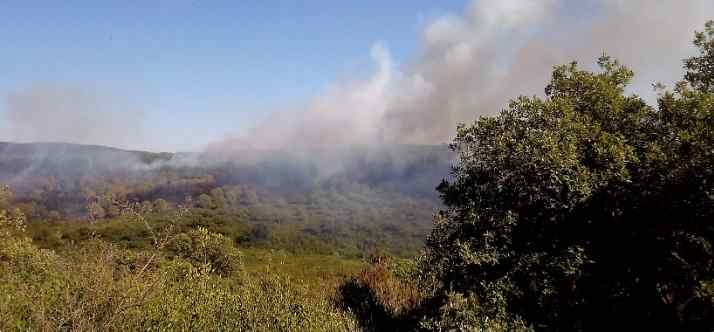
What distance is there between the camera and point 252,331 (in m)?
17.3

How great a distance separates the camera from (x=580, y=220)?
19.9 meters

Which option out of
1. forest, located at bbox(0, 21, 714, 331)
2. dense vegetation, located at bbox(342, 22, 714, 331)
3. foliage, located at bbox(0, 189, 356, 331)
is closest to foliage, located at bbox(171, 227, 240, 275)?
foliage, located at bbox(0, 189, 356, 331)

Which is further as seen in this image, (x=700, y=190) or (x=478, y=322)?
(x=478, y=322)

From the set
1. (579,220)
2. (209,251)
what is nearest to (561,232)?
(579,220)

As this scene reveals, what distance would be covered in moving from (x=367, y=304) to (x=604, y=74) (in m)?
18.3

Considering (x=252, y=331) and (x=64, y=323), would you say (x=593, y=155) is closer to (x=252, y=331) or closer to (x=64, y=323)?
(x=252, y=331)

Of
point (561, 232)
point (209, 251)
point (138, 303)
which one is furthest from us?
point (209, 251)

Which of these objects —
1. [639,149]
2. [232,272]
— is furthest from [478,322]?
[232,272]

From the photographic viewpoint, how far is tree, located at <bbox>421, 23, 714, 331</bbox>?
724 inches

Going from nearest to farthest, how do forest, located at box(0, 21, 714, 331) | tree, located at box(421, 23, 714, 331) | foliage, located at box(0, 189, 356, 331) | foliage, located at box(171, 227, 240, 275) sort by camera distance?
foliage, located at box(0, 189, 356, 331), forest, located at box(0, 21, 714, 331), tree, located at box(421, 23, 714, 331), foliage, located at box(171, 227, 240, 275)

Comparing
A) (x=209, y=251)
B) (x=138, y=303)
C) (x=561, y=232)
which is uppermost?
(x=561, y=232)

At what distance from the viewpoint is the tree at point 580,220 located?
18.4m

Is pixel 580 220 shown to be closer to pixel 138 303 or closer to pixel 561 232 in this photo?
pixel 561 232

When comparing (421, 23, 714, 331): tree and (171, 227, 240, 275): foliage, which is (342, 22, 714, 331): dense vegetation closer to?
(421, 23, 714, 331): tree
